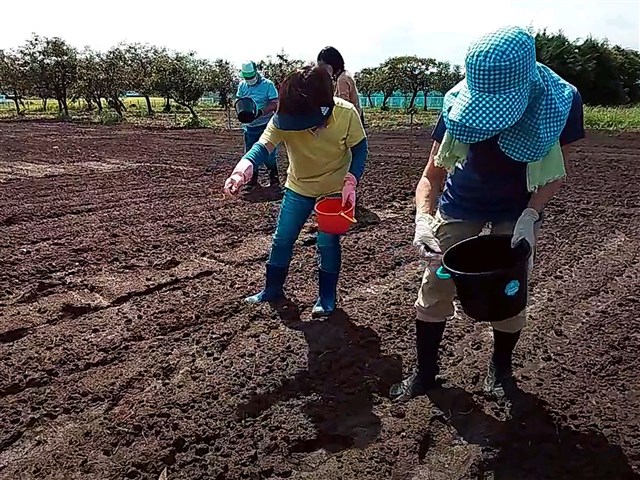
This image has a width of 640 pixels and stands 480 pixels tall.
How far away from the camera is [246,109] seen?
23.2 feet

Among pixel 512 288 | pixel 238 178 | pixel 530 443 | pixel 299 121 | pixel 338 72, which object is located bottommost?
pixel 530 443

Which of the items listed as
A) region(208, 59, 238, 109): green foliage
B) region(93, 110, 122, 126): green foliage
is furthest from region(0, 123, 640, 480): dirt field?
region(208, 59, 238, 109): green foliage

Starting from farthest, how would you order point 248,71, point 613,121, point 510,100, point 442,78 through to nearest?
point 442,78
point 613,121
point 248,71
point 510,100

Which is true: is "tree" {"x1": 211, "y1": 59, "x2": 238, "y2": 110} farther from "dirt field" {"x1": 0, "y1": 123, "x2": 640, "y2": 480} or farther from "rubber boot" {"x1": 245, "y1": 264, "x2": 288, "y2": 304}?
"rubber boot" {"x1": 245, "y1": 264, "x2": 288, "y2": 304}

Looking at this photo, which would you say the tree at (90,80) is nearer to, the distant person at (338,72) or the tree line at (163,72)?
the tree line at (163,72)

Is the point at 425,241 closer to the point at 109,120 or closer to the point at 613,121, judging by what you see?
the point at 613,121

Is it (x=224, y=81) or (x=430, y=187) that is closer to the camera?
(x=430, y=187)

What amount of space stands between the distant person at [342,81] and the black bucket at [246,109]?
1269mm

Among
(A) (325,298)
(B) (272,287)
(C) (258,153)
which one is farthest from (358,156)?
(B) (272,287)

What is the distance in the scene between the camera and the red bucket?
3332 millimetres

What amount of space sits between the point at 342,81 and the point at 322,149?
9.28ft

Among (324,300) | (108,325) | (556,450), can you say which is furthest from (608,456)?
(108,325)

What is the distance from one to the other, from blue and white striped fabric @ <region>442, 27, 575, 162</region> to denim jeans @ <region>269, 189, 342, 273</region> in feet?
4.56

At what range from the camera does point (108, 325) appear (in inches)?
143
